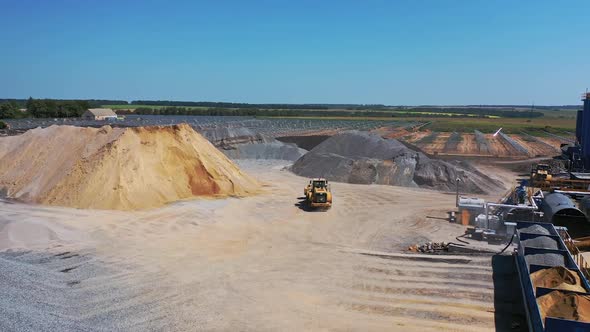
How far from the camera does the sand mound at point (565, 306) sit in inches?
410

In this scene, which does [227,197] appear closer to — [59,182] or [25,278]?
[59,182]

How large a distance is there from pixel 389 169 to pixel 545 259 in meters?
20.6

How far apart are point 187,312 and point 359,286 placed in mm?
5219

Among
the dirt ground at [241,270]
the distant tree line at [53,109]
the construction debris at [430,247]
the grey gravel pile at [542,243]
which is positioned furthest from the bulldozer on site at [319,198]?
the distant tree line at [53,109]

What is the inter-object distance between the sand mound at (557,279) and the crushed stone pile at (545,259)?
69cm

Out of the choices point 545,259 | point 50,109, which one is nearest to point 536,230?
point 545,259

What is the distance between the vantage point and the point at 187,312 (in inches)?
510

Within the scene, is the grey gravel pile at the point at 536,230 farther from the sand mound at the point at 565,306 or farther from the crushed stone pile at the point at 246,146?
the crushed stone pile at the point at 246,146

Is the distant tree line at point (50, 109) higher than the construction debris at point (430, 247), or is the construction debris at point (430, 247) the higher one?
the distant tree line at point (50, 109)

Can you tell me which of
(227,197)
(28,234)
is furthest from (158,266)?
(227,197)

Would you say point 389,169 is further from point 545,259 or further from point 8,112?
point 8,112

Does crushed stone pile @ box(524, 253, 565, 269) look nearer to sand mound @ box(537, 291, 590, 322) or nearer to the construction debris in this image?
sand mound @ box(537, 291, 590, 322)

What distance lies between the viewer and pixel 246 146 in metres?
49.3

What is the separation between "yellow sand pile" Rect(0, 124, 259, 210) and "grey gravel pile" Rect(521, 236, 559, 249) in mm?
17078
